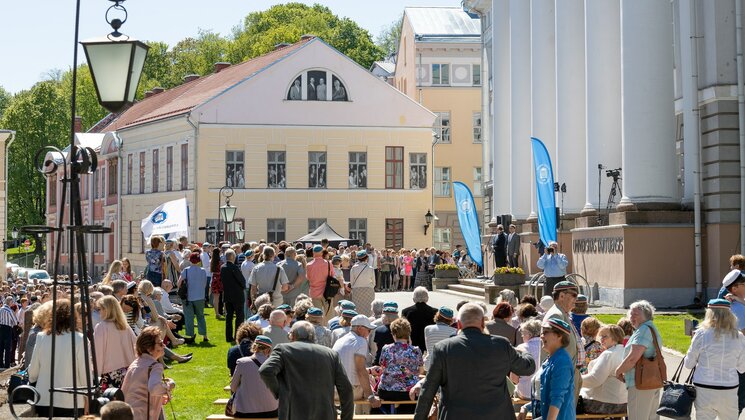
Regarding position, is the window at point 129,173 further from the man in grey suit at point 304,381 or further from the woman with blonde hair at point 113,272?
the man in grey suit at point 304,381

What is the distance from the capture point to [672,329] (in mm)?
23531

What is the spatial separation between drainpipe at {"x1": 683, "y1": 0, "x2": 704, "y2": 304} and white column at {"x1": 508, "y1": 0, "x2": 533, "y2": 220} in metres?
13.8

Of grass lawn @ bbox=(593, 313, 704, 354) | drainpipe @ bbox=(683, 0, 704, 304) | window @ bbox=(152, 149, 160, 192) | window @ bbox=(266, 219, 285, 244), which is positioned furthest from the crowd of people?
window @ bbox=(152, 149, 160, 192)

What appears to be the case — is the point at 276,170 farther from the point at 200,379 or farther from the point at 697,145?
the point at 200,379

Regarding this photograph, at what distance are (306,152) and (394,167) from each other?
4.20 m

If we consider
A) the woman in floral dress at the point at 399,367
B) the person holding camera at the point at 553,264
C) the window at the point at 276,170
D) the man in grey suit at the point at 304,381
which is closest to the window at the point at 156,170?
the window at the point at 276,170

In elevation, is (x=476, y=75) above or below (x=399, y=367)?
above

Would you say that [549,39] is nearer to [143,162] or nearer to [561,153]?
[561,153]

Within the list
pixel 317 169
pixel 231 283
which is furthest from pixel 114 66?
pixel 317 169

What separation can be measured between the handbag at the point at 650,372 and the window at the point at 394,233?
1854 inches

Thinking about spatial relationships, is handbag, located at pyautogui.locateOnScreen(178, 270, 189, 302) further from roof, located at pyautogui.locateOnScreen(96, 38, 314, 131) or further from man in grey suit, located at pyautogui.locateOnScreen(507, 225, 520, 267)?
roof, located at pyautogui.locateOnScreen(96, 38, 314, 131)

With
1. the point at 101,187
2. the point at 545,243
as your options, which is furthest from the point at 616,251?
the point at 101,187

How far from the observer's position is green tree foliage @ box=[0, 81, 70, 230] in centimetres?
9975

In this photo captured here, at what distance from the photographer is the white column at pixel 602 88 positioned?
110ft
